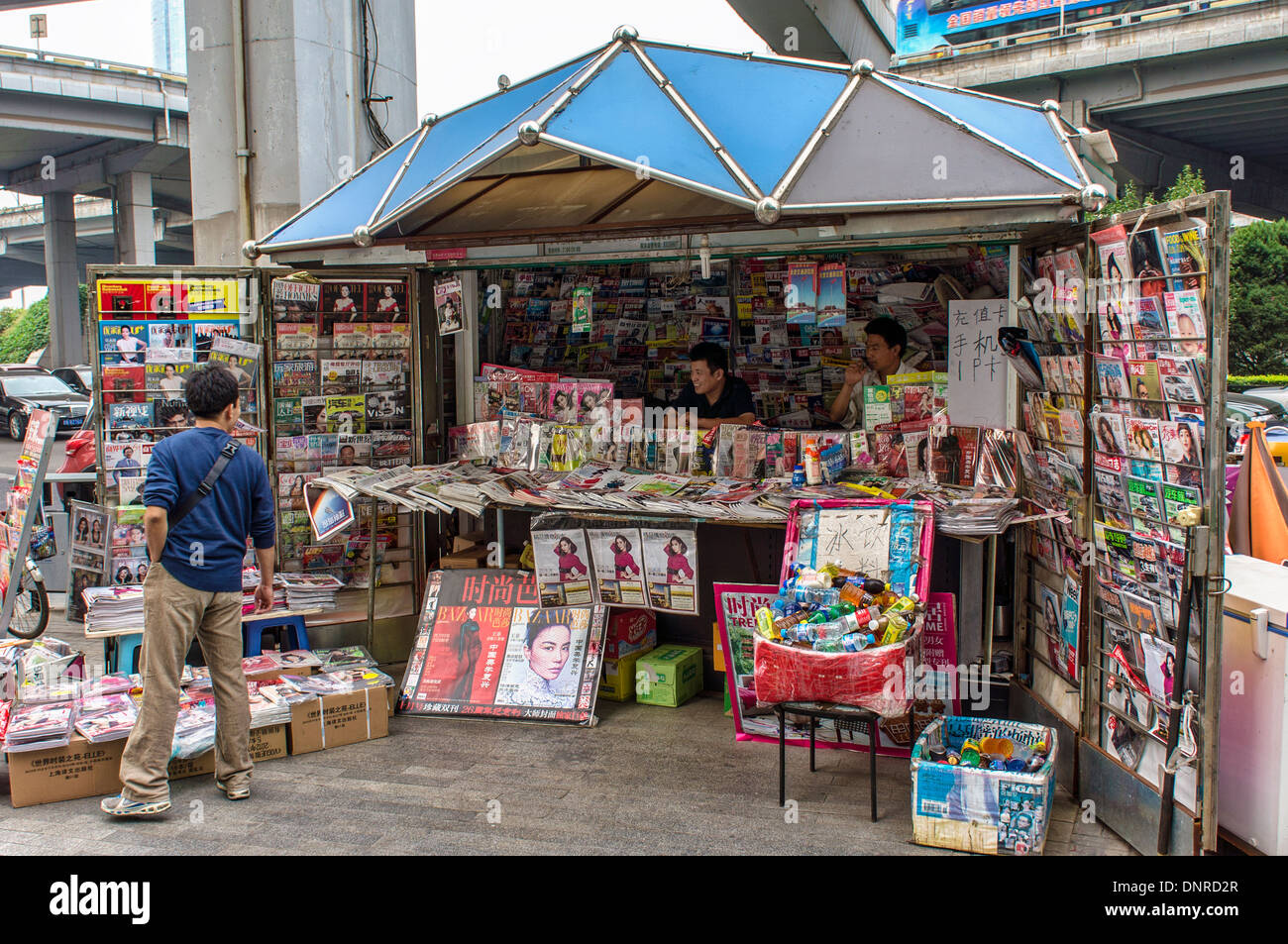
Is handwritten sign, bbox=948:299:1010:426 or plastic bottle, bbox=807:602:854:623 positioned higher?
handwritten sign, bbox=948:299:1010:426

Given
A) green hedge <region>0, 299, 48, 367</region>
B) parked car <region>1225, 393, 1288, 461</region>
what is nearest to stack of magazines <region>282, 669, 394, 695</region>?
parked car <region>1225, 393, 1288, 461</region>

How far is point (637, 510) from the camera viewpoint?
498 cm

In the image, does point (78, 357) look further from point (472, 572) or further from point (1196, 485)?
point (1196, 485)

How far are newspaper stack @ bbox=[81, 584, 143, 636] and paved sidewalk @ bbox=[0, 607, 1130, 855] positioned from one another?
0.77 m

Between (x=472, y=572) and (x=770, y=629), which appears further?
(x=472, y=572)

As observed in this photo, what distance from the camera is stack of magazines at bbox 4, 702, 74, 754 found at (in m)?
4.16

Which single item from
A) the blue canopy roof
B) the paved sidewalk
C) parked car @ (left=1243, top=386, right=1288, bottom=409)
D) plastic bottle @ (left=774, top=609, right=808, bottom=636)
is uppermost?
the blue canopy roof

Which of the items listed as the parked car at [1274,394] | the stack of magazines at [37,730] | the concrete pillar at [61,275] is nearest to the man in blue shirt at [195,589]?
the stack of magazines at [37,730]

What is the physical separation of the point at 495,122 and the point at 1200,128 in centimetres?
2592

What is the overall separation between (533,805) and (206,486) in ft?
6.01

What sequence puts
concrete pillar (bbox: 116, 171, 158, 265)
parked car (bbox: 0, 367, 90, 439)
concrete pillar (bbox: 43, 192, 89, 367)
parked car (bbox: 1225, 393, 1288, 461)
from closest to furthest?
parked car (bbox: 1225, 393, 1288, 461) → parked car (bbox: 0, 367, 90, 439) → concrete pillar (bbox: 116, 171, 158, 265) → concrete pillar (bbox: 43, 192, 89, 367)

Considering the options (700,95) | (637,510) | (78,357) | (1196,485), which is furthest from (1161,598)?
(78,357)

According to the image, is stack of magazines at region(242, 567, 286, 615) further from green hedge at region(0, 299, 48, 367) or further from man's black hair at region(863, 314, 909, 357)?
green hedge at region(0, 299, 48, 367)

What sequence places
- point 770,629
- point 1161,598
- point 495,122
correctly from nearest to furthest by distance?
point 1161,598 → point 770,629 → point 495,122
